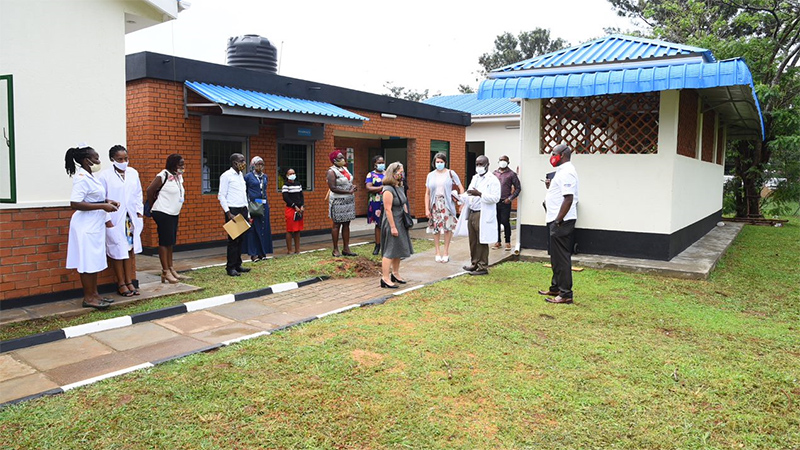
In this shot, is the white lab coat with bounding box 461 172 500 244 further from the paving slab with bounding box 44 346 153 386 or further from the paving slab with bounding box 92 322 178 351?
the paving slab with bounding box 44 346 153 386

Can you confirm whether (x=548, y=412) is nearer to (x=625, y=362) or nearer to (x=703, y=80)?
(x=625, y=362)

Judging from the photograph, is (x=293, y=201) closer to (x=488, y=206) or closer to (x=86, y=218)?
(x=488, y=206)

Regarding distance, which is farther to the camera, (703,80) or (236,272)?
(236,272)

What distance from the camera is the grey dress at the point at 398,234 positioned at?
6.98 metres

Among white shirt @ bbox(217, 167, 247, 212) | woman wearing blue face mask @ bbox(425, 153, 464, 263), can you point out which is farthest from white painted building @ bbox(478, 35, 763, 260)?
white shirt @ bbox(217, 167, 247, 212)

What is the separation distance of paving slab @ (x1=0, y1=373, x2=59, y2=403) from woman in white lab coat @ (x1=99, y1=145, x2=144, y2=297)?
2285 mm

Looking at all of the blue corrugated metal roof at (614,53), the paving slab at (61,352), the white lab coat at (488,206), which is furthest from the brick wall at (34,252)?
the blue corrugated metal roof at (614,53)

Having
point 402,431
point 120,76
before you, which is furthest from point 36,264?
point 402,431

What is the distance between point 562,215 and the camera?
633 centimetres

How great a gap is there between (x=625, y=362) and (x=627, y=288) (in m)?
3.18

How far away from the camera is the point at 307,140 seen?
39.8 ft

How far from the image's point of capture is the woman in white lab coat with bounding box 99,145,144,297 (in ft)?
20.5

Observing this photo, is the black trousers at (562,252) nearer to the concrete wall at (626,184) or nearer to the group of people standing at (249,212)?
the group of people standing at (249,212)

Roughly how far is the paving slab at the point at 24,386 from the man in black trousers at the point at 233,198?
3.72m
